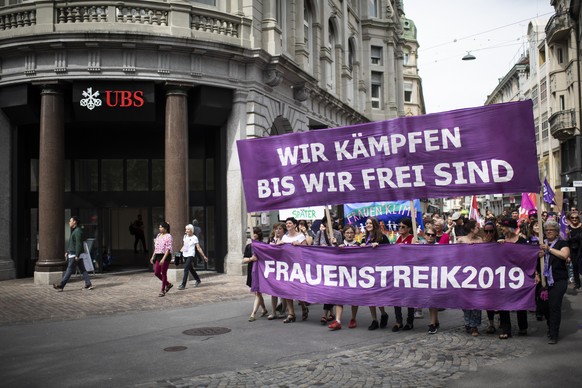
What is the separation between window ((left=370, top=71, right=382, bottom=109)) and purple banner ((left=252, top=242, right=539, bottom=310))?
30.7 metres

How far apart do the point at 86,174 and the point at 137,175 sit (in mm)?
1684

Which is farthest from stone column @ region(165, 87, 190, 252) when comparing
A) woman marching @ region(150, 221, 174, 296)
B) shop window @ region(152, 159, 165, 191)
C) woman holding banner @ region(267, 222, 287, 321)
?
woman holding banner @ region(267, 222, 287, 321)

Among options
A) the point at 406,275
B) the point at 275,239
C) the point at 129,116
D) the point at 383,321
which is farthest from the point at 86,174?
the point at 406,275

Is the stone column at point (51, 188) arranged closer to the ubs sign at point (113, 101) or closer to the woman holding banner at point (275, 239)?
the ubs sign at point (113, 101)

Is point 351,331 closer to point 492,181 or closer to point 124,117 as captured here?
point 492,181

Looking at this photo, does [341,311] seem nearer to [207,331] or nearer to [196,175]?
[207,331]

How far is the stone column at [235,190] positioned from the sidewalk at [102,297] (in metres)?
0.99

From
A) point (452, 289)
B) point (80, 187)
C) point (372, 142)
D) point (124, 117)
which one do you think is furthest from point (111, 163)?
point (452, 289)

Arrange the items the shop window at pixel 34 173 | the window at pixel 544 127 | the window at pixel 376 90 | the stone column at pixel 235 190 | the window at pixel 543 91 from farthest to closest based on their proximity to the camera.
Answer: the window at pixel 544 127 < the window at pixel 543 91 < the window at pixel 376 90 < the shop window at pixel 34 173 < the stone column at pixel 235 190

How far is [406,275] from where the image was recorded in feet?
28.5

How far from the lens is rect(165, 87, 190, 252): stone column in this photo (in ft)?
54.0

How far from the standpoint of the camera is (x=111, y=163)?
741 inches

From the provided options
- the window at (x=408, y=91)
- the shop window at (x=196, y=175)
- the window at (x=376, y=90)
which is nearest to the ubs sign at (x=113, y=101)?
the shop window at (x=196, y=175)

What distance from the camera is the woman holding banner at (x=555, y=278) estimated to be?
7.78 metres
